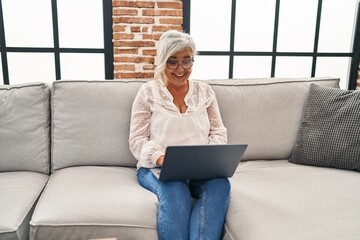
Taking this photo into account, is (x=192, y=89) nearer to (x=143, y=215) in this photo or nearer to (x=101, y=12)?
(x=143, y=215)

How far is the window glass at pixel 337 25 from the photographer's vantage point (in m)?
3.00

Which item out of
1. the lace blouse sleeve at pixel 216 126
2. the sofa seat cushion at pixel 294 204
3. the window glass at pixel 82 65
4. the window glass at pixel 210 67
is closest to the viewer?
the sofa seat cushion at pixel 294 204

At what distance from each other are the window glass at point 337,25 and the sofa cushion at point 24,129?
246 centimetres

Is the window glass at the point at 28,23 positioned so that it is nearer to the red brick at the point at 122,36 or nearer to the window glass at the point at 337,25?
the red brick at the point at 122,36

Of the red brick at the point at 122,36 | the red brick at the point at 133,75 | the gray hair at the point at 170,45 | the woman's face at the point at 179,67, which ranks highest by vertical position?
the red brick at the point at 122,36

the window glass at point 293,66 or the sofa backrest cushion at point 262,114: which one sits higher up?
the window glass at point 293,66

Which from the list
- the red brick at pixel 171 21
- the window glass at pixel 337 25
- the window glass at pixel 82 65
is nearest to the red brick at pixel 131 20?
the red brick at pixel 171 21

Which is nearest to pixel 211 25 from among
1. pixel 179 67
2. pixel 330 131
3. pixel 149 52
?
pixel 149 52

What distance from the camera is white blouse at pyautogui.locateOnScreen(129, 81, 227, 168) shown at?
5.20 ft

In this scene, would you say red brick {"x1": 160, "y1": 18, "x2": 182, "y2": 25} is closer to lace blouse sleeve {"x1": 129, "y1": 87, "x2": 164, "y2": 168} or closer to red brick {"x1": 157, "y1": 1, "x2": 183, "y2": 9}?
red brick {"x1": 157, "y1": 1, "x2": 183, "y2": 9}

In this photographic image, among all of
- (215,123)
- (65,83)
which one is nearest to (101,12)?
(65,83)

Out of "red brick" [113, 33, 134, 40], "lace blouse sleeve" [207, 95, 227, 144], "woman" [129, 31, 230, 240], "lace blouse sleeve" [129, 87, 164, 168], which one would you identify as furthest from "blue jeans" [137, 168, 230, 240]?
"red brick" [113, 33, 134, 40]

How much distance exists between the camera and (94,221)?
4.15ft

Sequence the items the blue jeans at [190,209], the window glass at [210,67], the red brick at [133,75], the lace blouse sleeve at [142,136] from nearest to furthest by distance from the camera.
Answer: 1. the blue jeans at [190,209]
2. the lace blouse sleeve at [142,136]
3. the red brick at [133,75]
4. the window glass at [210,67]
